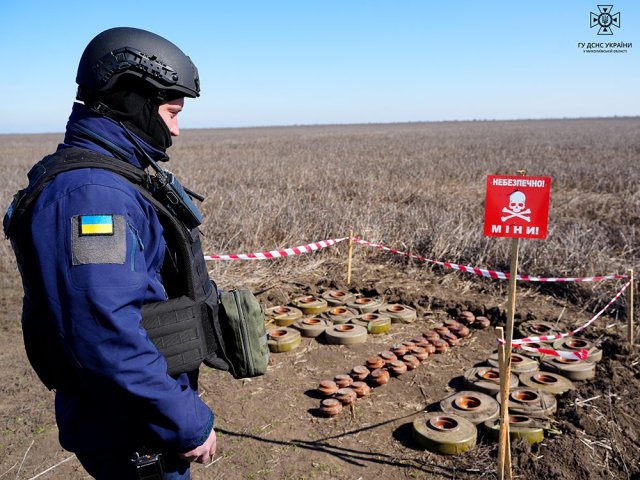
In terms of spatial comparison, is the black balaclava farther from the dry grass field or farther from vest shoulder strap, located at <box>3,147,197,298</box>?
the dry grass field

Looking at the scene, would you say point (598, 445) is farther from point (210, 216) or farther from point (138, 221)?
point (210, 216)

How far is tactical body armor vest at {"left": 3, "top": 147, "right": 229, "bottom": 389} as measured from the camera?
1.85 m

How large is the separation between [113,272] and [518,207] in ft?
9.55

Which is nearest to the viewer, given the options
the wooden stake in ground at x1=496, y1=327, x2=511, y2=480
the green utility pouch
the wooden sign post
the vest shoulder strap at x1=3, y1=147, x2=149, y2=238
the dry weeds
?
the vest shoulder strap at x1=3, y1=147, x2=149, y2=238

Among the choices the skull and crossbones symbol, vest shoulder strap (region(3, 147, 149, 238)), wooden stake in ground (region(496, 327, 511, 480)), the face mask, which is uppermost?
the face mask

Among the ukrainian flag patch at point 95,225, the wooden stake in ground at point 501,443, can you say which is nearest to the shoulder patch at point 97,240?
the ukrainian flag patch at point 95,225

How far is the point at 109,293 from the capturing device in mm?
1692

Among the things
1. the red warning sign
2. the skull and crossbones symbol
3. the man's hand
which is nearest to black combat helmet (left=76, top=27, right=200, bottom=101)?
the man's hand

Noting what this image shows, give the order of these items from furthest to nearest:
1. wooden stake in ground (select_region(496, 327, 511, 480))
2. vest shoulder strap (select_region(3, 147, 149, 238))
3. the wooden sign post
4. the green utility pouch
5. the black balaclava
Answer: the wooden sign post < wooden stake in ground (select_region(496, 327, 511, 480)) < the green utility pouch < the black balaclava < vest shoulder strap (select_region(3, 147, 149, 238))

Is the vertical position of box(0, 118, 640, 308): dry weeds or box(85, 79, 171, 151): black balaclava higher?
box(85, 79, 171, 151): black balaclava

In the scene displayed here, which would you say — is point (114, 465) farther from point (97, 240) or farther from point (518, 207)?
point (518, 207)

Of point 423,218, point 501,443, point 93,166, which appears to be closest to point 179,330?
point 93,166

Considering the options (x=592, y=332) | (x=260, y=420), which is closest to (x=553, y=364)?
(x=592, y=332)

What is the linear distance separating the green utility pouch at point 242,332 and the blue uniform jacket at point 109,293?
1.16ft
